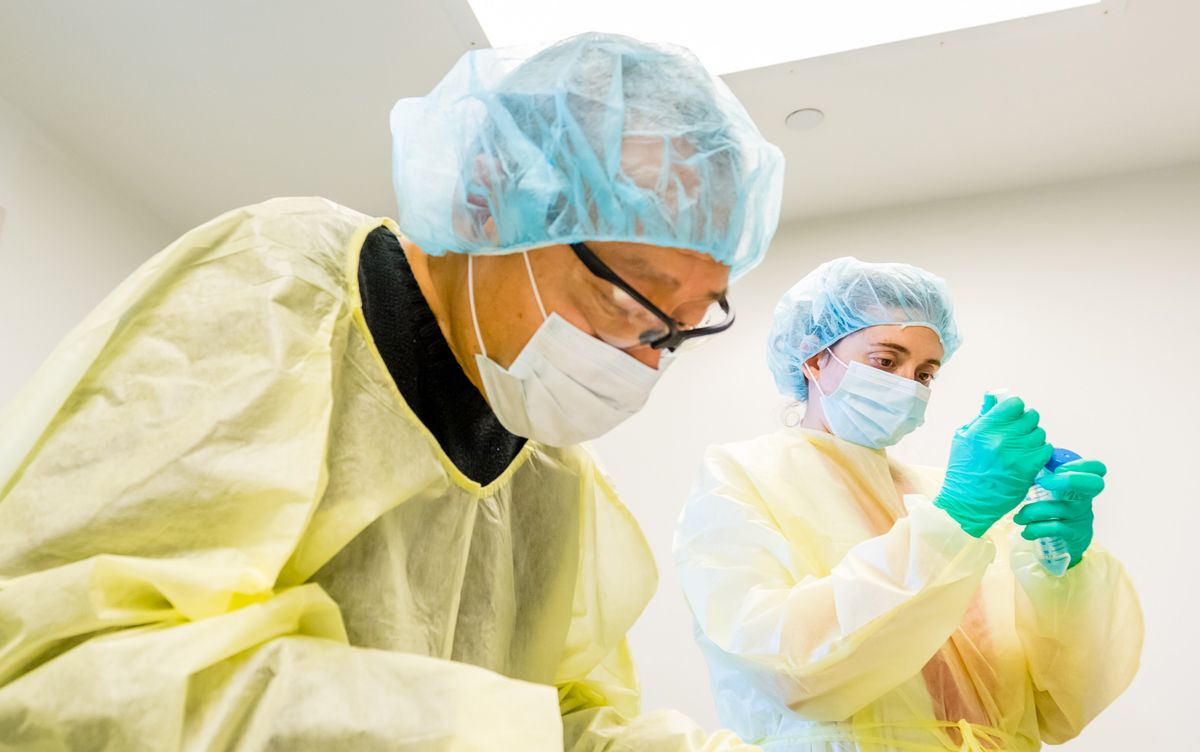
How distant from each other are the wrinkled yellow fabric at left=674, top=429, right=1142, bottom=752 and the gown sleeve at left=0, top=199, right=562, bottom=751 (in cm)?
73

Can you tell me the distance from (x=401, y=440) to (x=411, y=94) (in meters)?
1.75

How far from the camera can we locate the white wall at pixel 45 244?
2355 mm

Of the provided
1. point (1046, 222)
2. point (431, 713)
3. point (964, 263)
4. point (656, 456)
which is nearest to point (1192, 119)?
point (1046, 222)

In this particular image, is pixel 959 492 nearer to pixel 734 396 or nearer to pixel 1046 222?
pixel 734 396

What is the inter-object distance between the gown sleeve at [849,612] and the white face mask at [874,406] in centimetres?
36

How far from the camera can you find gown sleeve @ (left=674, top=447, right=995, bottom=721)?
4.18ft

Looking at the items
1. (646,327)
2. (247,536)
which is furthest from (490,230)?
(247,536)

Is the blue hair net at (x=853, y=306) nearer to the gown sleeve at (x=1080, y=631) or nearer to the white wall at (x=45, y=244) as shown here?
the gown sleeve at (x=1080, y=631)

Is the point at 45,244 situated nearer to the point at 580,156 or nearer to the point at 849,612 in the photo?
the point at 580,156

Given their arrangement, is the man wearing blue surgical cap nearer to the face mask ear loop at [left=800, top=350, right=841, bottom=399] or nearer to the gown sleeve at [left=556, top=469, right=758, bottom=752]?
the gown sleeve at [left=556, top=469, right=758, bottom=752]

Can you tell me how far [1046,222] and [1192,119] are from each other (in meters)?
0.44

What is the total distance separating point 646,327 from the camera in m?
0.95

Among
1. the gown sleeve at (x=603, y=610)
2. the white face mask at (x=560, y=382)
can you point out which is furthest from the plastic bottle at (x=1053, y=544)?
the white face mask at (x=560, y=382)

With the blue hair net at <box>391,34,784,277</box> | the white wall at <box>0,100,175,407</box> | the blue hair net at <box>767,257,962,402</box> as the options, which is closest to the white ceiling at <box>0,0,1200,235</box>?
the white wall at <box>0,100,175,407</box>
